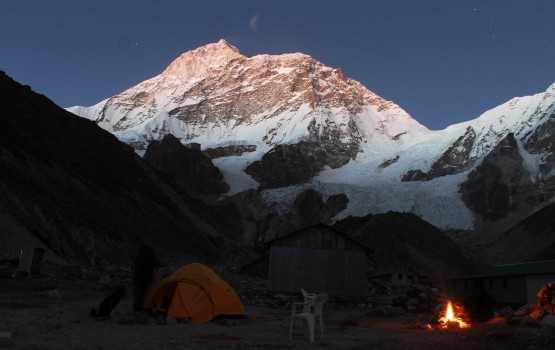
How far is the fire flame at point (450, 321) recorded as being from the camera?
16.5 m

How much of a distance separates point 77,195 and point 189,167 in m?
96.9

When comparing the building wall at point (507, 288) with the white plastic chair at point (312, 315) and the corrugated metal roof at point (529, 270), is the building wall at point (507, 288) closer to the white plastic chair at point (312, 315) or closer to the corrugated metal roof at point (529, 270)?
the corrugated metal roof at point (529, 270)

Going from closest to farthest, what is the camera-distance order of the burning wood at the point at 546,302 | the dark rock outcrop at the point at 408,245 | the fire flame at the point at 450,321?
the fire flame at the point at 450,321 < the burning wood at the point at 546,302 < the dark rock outcrop at the point at 408,245

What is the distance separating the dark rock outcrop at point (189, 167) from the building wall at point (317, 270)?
4323 inches

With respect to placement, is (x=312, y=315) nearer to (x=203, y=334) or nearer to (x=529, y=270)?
(x=203, y=334)

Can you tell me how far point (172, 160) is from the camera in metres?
145

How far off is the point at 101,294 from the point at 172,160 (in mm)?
123848

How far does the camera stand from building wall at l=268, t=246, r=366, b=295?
29141 millimetres

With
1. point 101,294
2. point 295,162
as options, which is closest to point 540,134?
point 295,162

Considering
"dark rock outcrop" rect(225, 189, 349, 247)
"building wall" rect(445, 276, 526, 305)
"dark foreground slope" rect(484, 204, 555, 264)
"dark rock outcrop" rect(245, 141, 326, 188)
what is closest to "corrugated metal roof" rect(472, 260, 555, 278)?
"building wall" rect(445, 276, 526, 305)

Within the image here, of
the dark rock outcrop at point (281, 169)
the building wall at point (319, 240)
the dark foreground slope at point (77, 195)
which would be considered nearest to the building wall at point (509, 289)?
the building wall at point (319, 240)

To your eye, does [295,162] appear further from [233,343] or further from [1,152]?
[233,343]

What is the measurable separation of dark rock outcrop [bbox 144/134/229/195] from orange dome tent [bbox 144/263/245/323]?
398 feet

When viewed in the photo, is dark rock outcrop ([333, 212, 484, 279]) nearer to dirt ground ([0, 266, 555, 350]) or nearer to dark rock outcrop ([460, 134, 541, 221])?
dirt ground ([0, 266, 555, 350])
